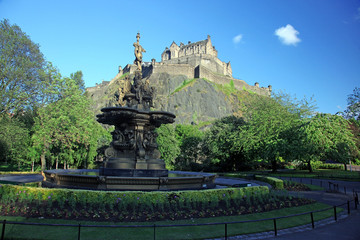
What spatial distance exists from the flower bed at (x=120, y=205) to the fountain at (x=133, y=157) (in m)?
1.81

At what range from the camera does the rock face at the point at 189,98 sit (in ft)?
310

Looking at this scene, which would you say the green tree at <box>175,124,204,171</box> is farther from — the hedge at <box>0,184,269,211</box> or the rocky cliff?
the hedge at <box>0,184,269,211</box>

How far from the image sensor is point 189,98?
322ft

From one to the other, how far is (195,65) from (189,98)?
26.0 metres

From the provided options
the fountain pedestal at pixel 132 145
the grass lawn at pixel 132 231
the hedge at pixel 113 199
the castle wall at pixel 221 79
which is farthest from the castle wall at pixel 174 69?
the grass lawn at pixel 132 231

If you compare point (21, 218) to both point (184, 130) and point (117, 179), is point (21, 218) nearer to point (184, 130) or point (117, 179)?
point (117, 179)

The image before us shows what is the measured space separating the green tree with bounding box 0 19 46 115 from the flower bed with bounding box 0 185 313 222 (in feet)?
74.6

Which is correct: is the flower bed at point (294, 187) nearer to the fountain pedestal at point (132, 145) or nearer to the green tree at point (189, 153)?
the fountain pedestal at point (132, 145)

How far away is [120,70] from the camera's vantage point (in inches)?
5399

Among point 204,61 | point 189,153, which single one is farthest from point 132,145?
point 204,61

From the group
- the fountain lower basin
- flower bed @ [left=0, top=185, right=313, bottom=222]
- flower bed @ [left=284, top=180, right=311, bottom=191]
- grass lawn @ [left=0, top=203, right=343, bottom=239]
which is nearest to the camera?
grass lawn @ [left=0, top=203, right=343, bottom=239]

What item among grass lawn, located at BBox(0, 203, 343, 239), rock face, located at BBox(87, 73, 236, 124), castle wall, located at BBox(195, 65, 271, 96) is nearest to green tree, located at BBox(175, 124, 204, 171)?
rock face, located at BBox(87, 73, 236, 124)

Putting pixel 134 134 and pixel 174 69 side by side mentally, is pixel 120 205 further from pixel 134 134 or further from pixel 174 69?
pixel 174 69

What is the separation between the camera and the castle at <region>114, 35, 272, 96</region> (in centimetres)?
10788
